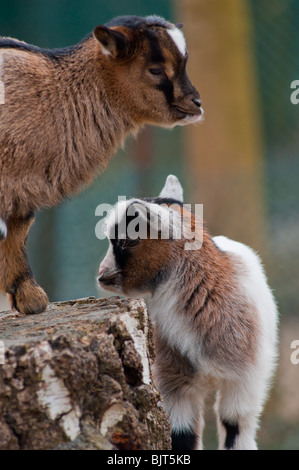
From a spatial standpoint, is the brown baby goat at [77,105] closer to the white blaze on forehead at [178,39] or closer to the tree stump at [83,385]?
the white blaze on forehead at [178,39]

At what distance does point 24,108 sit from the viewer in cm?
321

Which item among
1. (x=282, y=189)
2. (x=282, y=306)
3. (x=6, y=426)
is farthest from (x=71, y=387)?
(x=282, y=189)

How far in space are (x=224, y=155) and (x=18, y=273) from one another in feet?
12.9

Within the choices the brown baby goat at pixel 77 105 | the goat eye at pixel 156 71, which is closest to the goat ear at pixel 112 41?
the brown baby goat at pixel 77 105

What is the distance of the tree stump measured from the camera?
2424 mm

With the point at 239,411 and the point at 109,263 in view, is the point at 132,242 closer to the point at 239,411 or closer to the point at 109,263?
the point at 109,263

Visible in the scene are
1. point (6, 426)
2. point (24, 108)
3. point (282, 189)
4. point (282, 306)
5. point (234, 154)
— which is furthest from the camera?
point (234, 154)

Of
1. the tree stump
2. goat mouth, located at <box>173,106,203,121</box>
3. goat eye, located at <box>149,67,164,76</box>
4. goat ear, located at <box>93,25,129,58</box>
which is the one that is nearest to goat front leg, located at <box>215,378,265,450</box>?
the tree stump

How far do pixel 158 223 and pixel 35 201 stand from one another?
53 centimetres

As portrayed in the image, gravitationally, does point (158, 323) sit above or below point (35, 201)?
below

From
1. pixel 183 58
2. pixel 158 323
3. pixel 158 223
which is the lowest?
pixel 158 323

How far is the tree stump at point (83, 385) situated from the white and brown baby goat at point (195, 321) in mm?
368

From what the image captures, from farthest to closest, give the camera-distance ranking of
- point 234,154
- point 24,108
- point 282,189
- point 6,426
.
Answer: point 234,154 < point 282,189 < point 24,108 < point 6,426

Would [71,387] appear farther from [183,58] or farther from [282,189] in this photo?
[282,189]
